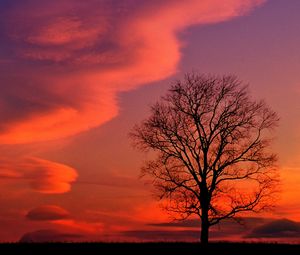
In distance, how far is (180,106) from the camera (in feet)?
122

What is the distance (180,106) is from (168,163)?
14.1ft
